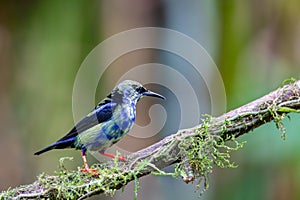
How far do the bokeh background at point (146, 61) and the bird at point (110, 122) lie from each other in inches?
60.0

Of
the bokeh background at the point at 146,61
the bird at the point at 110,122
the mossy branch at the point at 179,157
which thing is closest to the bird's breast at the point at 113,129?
the bird at the point at 110,122

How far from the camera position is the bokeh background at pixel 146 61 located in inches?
125

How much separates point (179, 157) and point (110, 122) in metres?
0.25

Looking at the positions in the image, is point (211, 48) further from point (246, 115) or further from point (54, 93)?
point (246, 115)

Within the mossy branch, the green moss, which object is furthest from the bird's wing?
the green moss

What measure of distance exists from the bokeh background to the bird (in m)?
1.52

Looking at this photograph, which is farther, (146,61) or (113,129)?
(146,61)

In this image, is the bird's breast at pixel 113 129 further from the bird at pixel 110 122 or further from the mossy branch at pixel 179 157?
the mossy branch at pixel 179 157

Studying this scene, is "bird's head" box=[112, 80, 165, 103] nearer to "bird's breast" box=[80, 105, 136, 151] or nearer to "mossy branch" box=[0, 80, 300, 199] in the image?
"bird's breast" box=[80, 105, 136, 151]

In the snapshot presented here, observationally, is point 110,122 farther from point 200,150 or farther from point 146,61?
point 146,61

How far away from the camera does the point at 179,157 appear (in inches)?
50.1

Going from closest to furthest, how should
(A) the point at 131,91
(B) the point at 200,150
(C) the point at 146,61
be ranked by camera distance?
1. (A) the point at 131,91
2. (B) the point at 200,150
3. (C) the point at 146,61

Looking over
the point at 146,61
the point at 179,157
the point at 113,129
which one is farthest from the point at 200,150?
the point at 146,61

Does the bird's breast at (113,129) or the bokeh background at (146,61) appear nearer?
the bird's breast at (113,129)
